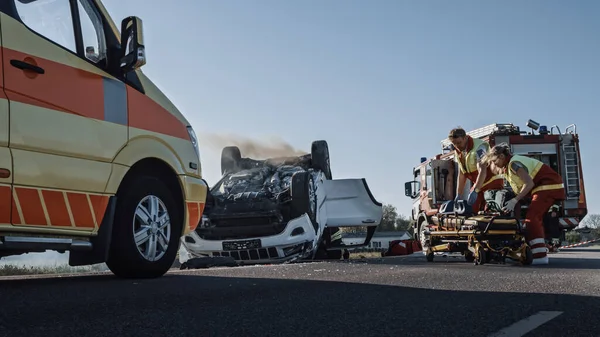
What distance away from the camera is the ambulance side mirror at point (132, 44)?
5086 mm

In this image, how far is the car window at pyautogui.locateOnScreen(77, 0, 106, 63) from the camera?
16.6 feet

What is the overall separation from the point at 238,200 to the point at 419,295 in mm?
6757

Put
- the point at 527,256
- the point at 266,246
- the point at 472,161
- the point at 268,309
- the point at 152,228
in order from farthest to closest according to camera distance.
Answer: the point at 266,246, the point at 472,161, the point at 527,256, the point at 152,228, the point at 268,309

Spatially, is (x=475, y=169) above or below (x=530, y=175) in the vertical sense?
above

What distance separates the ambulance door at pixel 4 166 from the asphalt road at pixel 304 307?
0.50 metres

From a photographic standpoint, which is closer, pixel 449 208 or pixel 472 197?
pixel 449 208

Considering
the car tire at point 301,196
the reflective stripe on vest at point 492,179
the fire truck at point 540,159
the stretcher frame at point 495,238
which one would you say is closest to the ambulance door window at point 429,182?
the fire truck at point 540,159

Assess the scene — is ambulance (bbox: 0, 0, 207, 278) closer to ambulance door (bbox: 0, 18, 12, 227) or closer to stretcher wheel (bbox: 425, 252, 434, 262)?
ambulance door (bbox: 0, 18, 12, 227)

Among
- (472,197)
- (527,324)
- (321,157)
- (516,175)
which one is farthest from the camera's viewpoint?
(321,157)

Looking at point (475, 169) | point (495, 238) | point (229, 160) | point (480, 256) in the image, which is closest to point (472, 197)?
point (475, 169)

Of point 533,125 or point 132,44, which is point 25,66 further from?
point 533,125

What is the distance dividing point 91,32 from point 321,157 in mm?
7855

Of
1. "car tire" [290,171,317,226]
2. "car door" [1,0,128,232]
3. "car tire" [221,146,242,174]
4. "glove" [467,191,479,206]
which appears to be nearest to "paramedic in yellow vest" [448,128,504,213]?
"glove" [467,191,479,206]

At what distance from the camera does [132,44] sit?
512cm
